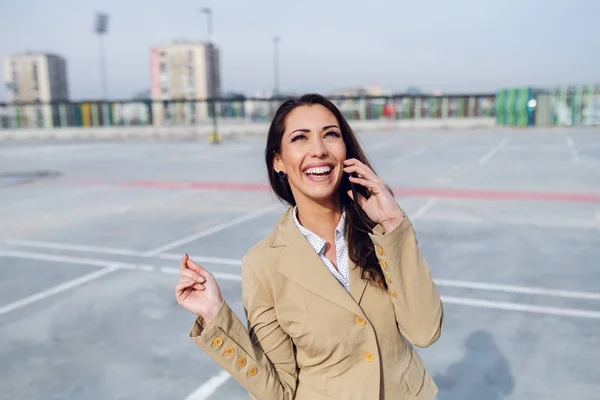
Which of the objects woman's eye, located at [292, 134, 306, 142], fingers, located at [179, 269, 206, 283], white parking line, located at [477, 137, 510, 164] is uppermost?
woman's eye, located at [292, 134, 306, 142]

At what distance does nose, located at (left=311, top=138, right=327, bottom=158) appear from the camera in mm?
2037

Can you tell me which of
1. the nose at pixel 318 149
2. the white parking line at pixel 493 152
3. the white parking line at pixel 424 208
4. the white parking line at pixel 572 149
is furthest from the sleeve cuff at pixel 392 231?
the white parking line at pixel 572 149

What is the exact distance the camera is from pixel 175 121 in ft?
161

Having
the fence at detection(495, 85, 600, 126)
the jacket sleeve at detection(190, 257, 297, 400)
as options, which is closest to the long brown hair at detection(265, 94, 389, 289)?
the jacket sleeve at detection(190, 257, 297, 400)

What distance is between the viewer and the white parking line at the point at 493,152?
20203 mm

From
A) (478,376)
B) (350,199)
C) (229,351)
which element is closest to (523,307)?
(478,376)

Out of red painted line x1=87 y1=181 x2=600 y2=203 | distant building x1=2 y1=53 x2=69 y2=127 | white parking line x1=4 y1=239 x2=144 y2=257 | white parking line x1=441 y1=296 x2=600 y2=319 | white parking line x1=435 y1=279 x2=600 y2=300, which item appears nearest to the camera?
white parking line x1=441 y1=296 x2=600 y2=319

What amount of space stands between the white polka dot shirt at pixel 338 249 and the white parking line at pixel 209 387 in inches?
103

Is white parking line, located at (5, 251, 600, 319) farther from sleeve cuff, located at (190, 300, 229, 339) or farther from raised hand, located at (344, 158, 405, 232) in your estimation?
sleeve cuff, located at (190, 300, 229, 339)

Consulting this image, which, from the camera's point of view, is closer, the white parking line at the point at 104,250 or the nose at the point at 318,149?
the nose at the point at 318,149

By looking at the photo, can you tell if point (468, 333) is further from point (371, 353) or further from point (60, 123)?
point (60, 123)

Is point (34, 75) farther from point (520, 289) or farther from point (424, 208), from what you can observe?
point (520, 289)

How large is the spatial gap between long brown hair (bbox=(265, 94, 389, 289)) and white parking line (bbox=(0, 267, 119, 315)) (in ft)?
17.2

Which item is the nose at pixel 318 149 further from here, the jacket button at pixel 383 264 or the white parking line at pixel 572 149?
the white parking line at pixel 572 149
